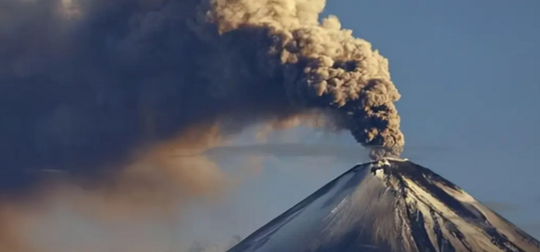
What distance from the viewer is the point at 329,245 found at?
3049 inches

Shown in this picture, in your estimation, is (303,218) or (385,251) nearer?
(385,251)

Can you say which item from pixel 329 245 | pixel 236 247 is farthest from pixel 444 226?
pixel 236 247

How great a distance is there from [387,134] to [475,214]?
18.9 meters

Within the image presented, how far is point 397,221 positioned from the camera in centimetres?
7944

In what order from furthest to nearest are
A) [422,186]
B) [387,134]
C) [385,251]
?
[422,186]
[385,251]
[387,134]

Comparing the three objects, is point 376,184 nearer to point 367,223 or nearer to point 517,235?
point 367,223

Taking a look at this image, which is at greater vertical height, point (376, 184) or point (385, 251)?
point (376, 184)

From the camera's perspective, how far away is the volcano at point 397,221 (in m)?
78.1

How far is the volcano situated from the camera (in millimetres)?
78062

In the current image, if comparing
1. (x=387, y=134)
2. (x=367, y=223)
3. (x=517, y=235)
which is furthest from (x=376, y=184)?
(x=387, y=134)

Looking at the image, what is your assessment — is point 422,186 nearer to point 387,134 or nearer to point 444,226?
point 444,226

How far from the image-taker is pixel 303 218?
82.9 meters

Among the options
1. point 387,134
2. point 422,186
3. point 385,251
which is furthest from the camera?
point 422,186

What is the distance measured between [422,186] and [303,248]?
9146 mm
